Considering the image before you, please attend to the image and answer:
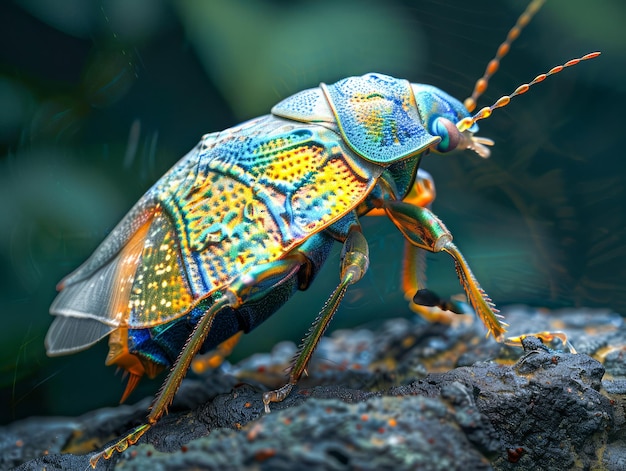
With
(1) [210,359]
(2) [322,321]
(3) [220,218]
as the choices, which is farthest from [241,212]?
(1) [210,359]

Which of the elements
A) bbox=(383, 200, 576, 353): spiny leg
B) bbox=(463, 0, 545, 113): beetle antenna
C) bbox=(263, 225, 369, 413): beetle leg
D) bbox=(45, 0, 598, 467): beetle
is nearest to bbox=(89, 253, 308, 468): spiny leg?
bbox=(45, 0, 598, 467): beetle

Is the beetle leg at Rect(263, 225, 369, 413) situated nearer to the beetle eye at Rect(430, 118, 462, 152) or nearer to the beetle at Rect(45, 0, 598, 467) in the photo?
the beetle at Rect(45, 0, 598, 467)

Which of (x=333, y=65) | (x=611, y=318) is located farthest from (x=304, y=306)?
(x=611, y=318)

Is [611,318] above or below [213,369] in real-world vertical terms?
below

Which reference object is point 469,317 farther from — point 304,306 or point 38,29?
point 38,29

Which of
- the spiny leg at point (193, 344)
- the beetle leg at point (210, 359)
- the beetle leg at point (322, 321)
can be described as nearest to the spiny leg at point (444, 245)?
the beetle leg at point (322, 321)

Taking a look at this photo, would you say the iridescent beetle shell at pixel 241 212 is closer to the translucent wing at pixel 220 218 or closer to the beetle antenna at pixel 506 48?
the translucent wing at pixel 220 218
